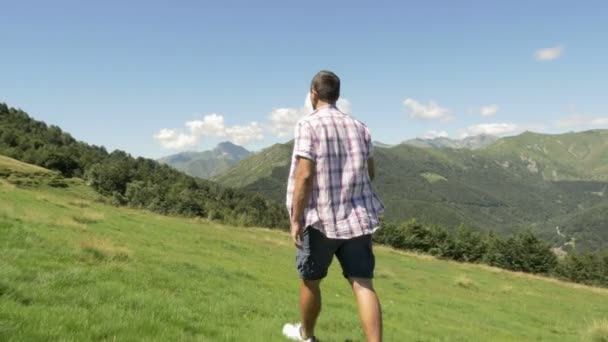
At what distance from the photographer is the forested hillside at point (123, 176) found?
327 feet

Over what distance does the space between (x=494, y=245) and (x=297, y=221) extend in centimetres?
9439

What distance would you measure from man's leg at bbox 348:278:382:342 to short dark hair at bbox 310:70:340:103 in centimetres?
233

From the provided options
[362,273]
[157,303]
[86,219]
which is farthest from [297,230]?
[86,219]

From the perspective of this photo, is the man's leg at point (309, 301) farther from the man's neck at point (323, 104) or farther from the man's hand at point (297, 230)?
the man's neck at point (323, 104)

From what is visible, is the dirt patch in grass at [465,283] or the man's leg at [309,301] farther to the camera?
the dirt patch in grass at [465,283]

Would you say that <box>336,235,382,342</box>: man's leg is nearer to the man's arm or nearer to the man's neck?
the man's arm

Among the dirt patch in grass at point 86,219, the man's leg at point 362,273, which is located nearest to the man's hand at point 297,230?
the man's leg at point 362,273

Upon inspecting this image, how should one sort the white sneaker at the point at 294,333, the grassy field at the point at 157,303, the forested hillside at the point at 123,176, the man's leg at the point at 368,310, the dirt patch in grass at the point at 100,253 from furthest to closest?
the forested hillside at the point at 123,176 < the dirt patch in grass at the point at 100,253 < the white sneaker at the point at 294,333 < the grassy field at the point at 157,303 < the man's leg at the point at 368,310

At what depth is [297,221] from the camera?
17.9 feet

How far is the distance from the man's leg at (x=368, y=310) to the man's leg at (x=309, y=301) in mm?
675

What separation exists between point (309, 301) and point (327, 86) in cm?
288

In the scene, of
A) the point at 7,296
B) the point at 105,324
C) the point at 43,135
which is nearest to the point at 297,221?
the point at 105,324

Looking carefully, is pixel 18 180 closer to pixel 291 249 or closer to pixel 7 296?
pixel 291 249

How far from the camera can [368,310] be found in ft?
17.8
